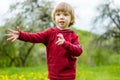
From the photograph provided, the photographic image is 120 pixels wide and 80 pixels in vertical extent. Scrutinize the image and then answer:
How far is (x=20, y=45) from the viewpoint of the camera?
29.6 meters

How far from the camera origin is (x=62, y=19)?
5.82 meters

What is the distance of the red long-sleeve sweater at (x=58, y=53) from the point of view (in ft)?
18.9

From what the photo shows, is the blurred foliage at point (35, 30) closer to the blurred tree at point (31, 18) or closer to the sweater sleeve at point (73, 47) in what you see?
the blurred tree at point (31, 18)

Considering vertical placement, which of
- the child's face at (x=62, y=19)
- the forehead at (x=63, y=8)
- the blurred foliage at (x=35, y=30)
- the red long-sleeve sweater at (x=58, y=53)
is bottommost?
the blurred foliage at (x=35, y=30)

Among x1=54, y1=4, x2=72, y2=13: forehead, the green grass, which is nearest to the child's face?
x1=54, y1=4, x2=72, y2=13: forehead

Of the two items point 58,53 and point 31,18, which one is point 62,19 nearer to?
point 58,53

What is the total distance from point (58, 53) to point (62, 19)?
0.46 meters

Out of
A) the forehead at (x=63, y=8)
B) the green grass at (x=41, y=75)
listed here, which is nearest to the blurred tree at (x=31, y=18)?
the green grass at (x=41, y=75)

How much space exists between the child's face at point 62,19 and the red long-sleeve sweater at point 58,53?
0.28 ft

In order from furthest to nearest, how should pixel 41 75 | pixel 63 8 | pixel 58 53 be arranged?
pixel 41 75, pixel 63 8, pixel 58 53

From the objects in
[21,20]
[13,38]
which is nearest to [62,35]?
[13,38]

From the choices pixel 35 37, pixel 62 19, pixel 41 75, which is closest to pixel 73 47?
pixel 62 19

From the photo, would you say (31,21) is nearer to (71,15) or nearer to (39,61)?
(39,61)

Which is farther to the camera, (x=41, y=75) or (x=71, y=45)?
(x=41, y=75)
